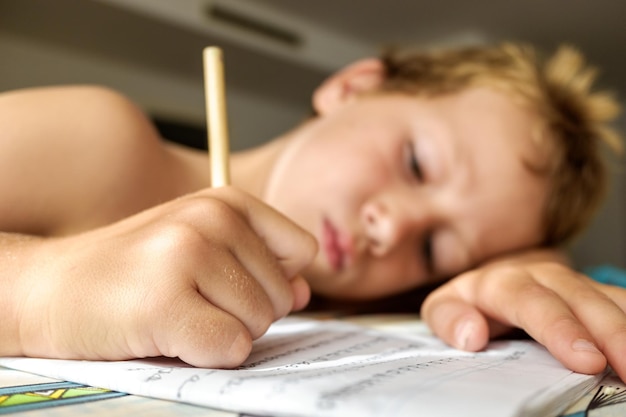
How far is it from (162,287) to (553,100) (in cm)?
68

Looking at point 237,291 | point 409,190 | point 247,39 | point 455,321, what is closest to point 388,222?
point 409,190

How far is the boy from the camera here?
26 centimetres

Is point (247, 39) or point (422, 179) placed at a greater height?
point (247, 39)

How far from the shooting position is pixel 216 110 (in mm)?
327

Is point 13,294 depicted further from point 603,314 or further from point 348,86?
point 348,86

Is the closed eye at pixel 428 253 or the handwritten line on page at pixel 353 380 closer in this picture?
the handwritten line on page at pixel 353 380

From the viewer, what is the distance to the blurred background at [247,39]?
1.51 metres

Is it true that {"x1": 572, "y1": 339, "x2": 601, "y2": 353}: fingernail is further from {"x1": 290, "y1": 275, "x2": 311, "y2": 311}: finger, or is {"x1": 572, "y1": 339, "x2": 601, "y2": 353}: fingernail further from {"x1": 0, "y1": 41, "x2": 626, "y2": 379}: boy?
{"x1": 290, "y1": 275, "x2": 311, "y2": 311}: finger

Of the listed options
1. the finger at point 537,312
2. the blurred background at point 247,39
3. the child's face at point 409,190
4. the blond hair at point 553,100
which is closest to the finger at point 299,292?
the finger at point 537,312

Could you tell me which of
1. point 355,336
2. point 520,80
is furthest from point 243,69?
point 355,336

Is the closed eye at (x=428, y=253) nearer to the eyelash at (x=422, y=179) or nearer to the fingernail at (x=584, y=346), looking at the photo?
the eyelash at (x=422, y=179)

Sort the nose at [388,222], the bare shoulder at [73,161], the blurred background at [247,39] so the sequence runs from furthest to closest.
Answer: the blurred background at [247,39] → the nose at [388,222] → the bare shoulder at [73,161]

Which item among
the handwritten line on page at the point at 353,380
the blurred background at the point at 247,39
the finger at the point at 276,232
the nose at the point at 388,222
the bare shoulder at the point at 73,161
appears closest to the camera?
the handwritten line on page at the point at 353,380

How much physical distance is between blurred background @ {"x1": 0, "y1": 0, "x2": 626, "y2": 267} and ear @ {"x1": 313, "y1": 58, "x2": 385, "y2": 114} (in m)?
0.83
